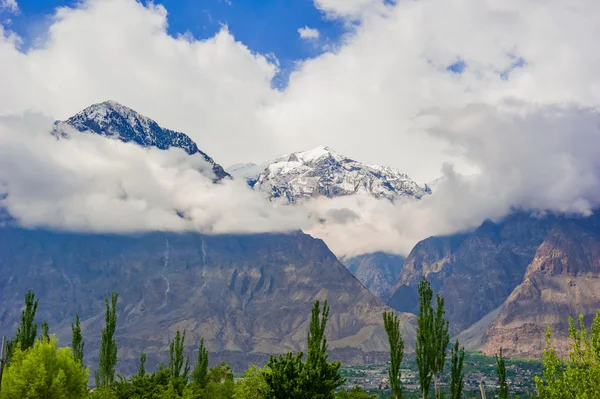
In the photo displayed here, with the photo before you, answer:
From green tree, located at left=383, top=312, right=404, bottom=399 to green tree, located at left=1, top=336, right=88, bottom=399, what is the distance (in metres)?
30.4

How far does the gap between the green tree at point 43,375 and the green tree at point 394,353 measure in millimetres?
30415

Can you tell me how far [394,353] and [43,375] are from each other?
3183 centimetres

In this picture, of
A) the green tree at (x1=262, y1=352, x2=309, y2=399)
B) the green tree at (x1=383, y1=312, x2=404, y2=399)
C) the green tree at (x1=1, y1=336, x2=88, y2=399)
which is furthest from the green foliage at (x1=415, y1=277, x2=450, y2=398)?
the green tree at (x1=1, y1=336, x2=88, y2=399)

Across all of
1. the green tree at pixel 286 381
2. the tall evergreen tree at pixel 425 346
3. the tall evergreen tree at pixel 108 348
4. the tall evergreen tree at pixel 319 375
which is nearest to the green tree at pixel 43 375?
the tall evergreen tree at pixel 108 348

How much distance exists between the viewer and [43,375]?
174 ft

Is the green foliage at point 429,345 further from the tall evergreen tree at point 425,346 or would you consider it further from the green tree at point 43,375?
the green tree at point 43,375

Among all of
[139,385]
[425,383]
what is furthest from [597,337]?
[139,385]

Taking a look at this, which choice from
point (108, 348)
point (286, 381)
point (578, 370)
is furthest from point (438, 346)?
point (108, 348)

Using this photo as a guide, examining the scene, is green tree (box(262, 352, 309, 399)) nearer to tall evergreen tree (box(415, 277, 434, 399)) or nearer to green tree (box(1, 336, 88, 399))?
tall evergreen tree (box(415, 277, 434, 399))

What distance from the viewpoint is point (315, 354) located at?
44719 millimetres

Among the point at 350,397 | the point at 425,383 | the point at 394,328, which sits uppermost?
the point at 394,328

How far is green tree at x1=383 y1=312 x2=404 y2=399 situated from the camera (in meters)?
48.2

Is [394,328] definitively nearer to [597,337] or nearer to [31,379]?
[597,337]

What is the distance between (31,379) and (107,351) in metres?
17.9
